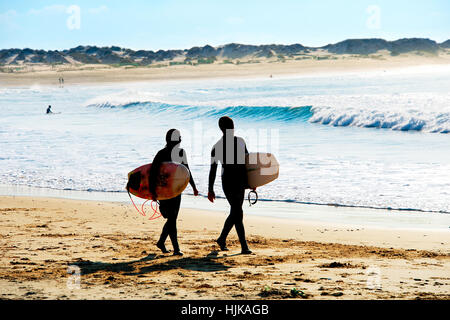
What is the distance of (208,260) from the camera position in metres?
6.39

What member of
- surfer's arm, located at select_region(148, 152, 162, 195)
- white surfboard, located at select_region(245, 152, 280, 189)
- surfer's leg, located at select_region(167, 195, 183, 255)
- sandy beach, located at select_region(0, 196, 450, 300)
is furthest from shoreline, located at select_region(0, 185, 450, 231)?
surfer's arm, located at select_region(148, 152, 162, 195)

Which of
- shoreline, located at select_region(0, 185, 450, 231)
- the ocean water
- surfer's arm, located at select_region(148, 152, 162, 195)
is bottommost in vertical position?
shoreline, located at select_region(0, 185, 450, 231)

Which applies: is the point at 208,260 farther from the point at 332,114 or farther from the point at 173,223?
the point at 332,114

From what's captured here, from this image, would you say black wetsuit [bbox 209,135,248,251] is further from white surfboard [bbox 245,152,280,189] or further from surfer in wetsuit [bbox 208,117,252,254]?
white surfboard [bbox 245,152,280,189]

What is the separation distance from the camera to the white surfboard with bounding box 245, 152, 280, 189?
22.5ft

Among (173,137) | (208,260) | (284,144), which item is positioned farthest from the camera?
(284,144)

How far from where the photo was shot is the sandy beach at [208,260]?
505 centimetres

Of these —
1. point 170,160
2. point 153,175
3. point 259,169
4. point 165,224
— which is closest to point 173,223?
point 165,224

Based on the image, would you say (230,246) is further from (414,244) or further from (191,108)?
(191,108)

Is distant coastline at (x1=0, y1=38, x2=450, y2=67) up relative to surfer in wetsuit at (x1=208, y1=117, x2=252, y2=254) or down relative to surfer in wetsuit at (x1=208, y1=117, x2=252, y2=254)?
up

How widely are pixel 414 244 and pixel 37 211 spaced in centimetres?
587

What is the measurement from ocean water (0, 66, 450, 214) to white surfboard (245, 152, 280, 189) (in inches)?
129

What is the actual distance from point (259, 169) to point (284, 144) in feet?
37.6

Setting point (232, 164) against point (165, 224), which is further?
point (165, 224)
